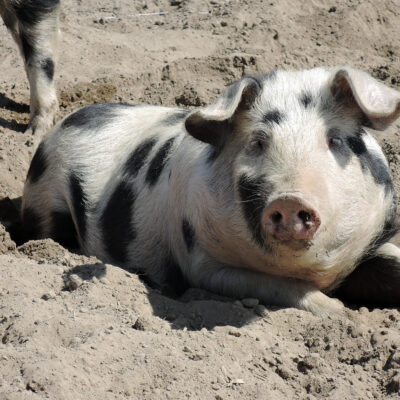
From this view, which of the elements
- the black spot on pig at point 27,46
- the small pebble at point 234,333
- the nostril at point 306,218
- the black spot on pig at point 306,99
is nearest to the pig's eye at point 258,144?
the black spot on pig at point 306,99

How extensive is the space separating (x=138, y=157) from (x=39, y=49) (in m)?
2.39

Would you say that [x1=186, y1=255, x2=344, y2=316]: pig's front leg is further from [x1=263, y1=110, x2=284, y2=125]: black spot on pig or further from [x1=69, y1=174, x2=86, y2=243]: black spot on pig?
[x1=69, y1=174, x2=86, y2=243]: black spot on pig

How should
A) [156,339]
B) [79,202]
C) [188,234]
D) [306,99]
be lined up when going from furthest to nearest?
[79,202] → [188,234] → [306,99] → [156,339]

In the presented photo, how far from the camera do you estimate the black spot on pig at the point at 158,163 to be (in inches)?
202

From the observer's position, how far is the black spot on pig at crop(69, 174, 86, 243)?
555 centimetres

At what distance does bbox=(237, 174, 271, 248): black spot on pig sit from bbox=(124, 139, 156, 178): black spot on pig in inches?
51.6

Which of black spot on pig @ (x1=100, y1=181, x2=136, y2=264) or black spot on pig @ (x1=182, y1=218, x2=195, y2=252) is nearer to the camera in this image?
black spot on pig @ (x1=182, y1=218, x2=195, y2=252)

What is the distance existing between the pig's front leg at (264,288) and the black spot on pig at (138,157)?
1013mm

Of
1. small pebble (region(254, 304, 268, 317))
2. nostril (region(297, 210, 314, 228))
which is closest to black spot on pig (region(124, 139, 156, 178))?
small pebble (region(254, 304, 268, 317))

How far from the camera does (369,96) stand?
13.2ft

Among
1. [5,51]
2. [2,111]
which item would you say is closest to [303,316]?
[2,111]

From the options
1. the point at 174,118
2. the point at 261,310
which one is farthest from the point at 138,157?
the point at 261,310

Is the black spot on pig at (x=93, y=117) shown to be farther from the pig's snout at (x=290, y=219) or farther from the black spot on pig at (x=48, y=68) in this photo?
the pig's snout at (x=290, y=219)

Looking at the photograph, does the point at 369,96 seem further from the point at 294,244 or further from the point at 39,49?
the point at 39,49
